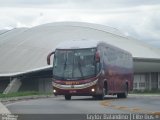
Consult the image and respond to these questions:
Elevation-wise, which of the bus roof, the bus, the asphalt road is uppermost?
the bus roof

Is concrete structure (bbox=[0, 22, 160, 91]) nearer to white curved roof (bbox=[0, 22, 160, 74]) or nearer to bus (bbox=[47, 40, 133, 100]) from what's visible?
white curved roof (bbox=[0, 22, 160, 74])

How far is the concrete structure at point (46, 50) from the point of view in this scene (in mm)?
76375

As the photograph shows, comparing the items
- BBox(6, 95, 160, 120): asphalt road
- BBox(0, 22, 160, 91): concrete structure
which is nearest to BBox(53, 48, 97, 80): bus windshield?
BBox(6, 95, 160, 120): asphalt road

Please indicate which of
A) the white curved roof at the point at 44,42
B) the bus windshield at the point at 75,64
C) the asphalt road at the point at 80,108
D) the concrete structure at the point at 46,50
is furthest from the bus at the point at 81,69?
the white curved roof at the point at 44,42

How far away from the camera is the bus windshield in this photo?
35.3m

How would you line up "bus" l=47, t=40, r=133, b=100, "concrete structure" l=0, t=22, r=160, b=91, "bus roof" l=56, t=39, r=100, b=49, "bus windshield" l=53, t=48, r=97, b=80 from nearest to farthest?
"bus" l=47, t=40, r=133, b=100, "bus windshield" l=53, t=48, r=97, b=80, "bus roof" l=56, t=39, r=100, b=49, "concrete structure" l=0, t=22, r=160, b=91

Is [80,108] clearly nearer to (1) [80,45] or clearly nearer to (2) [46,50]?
(1) [80,45]

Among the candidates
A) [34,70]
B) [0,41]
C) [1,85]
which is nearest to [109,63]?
[34,70]

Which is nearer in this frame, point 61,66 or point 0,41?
point 61,66

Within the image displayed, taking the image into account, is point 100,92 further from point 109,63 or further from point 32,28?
point 32,28

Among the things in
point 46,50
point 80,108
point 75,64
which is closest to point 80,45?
point 75,64

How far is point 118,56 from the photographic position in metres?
41.6

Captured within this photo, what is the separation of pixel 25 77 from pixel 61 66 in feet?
131

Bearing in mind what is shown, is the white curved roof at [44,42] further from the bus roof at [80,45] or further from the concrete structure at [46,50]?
the bus roof at [80,45]
